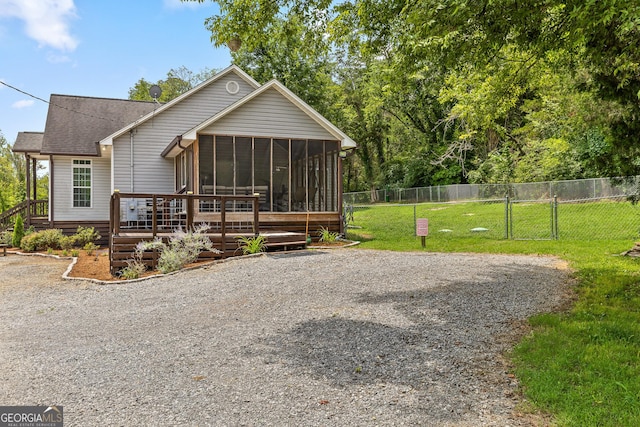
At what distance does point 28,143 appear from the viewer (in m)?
17.8

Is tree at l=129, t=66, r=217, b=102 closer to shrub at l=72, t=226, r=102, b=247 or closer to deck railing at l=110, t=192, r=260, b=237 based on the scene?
shrub at l=72, t=226, r=102, b=247

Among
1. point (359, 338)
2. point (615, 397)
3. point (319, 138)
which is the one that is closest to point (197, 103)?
point (319, 138)

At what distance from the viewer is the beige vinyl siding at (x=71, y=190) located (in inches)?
634

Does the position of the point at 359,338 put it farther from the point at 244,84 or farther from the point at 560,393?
the point at 244,84

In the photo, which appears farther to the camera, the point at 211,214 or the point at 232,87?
the point at 232,87

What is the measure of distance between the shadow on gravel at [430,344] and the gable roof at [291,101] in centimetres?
785

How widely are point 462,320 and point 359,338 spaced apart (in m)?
1.44

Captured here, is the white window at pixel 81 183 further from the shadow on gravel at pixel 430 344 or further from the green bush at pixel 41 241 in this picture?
the shadow on gravel at pixel 430 344

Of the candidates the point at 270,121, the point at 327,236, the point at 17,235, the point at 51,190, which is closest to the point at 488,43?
the point at 327,236

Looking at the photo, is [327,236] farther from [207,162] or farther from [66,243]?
[66,243]

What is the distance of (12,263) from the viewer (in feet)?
39.4

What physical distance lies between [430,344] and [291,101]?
413 inches

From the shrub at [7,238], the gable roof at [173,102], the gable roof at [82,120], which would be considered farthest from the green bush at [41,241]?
the gable roof at [173,102]

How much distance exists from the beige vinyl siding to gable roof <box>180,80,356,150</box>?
5.49 metres
